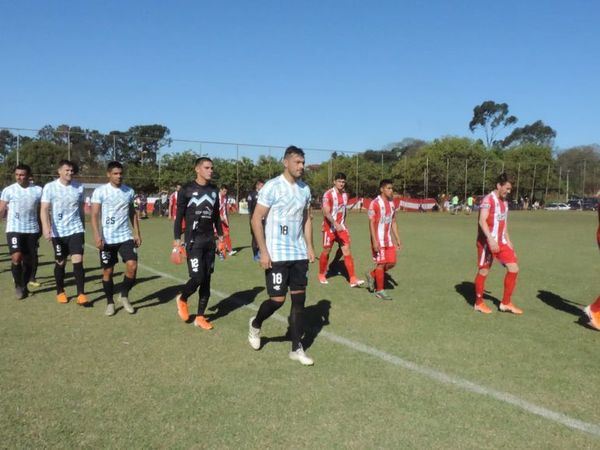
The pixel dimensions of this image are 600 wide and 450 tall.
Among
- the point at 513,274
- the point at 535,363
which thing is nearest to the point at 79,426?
the point at 535,363

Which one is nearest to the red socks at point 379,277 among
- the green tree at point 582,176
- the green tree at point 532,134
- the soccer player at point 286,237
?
the soccer player at point 286,237

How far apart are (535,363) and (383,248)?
3364 mm

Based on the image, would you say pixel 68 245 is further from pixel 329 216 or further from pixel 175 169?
pixel 175 169

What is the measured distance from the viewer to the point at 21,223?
7.71m

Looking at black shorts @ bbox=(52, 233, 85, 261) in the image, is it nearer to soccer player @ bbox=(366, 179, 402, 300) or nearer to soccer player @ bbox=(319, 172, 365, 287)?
soccer player @ bbox=(319, 172, 365, 287)

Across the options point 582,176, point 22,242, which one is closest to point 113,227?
point 22,242

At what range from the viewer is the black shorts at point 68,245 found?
7.13 m

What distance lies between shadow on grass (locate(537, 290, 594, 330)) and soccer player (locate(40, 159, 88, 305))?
22.6 feet

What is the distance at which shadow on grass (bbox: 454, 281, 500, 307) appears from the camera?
7.67 metres

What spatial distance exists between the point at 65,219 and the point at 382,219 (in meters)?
4.81

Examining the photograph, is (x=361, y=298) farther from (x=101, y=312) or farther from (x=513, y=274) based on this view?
(x=101, y=312)

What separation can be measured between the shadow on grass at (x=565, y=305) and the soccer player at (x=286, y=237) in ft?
12.9

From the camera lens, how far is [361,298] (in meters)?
7.80

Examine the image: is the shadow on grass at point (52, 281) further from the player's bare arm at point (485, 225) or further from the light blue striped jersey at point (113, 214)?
the player's bare arm at point (485, 225)
